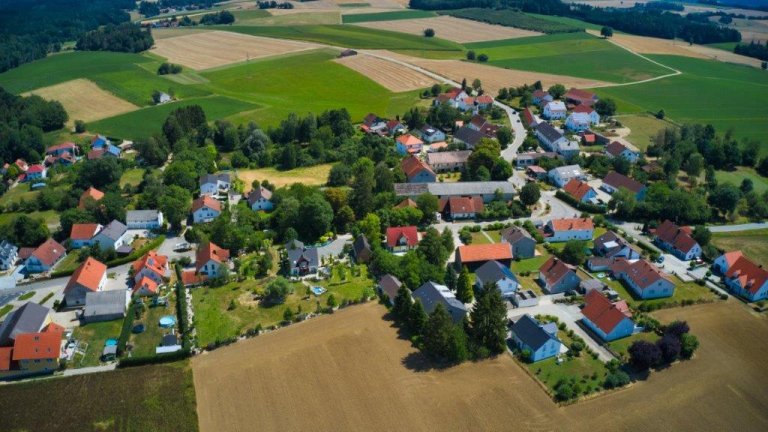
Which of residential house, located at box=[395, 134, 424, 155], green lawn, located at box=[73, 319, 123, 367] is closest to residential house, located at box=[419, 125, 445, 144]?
residential house, located at box=[395, 134, 424, 155]

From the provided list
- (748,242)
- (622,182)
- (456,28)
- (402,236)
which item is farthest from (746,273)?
(456,28)

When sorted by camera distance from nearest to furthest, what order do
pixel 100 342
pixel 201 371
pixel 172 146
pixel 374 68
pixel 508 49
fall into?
pixel 201 371 → pixel 100 342 → pixel 172 146 → pixel 374 68 → pixel 508 49

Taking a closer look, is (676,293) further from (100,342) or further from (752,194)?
(100,342)

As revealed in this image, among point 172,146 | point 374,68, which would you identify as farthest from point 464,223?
point 374,68

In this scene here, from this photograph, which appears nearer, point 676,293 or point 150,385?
point 150,385

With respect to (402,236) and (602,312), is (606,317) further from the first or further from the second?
(402,236)

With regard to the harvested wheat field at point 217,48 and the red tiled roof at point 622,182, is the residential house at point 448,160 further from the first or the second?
the harvested wheat field at point 217,48
